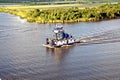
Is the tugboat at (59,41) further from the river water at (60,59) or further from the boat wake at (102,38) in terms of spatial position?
the boat wake at (102,38)

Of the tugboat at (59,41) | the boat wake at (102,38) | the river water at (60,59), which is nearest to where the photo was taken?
the river water at (60,59)

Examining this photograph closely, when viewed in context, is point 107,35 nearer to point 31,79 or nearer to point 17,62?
point 17,62

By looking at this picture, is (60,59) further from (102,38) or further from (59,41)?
(102,38)

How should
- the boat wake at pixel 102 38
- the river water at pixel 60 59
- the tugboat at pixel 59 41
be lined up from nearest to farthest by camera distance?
the river water at pixel 60 59
the tugboat at pixel 59 41
the boat wake at pixel 102 38

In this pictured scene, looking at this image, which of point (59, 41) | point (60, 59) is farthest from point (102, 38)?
point (60, 59)

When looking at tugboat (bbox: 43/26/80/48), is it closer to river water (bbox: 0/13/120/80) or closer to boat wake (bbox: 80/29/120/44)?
river water (bbox: 0/13/120/80)

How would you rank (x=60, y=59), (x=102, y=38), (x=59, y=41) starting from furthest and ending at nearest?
(x=102, y=38), (x=59, y=41), (x=60, y=59)

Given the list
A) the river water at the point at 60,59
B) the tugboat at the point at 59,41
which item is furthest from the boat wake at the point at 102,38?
the tugboat at the point at 59,41

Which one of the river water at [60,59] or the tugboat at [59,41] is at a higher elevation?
the tugboat at [59,41]
